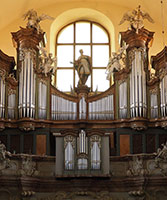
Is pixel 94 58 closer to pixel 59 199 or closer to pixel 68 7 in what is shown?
pixel 68 7

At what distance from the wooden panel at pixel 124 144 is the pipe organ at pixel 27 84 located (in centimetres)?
434

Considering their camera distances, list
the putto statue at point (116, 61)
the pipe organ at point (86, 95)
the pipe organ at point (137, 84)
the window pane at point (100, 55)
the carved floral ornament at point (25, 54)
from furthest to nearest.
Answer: the window pane at point (100, 55), the putto statue at point (116, 61), the carved floral ornament at point (25, 54), the pipe organ at point (86, 95), the pipe organ at point (137, 84)

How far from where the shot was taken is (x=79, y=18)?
30.6 meters

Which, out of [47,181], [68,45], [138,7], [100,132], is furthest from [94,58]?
[47,181]

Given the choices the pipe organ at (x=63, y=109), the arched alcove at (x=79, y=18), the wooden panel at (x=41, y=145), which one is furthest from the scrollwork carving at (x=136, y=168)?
the arched alcove at (x=79, y=18)

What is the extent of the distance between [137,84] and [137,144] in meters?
2.91

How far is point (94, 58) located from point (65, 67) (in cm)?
171

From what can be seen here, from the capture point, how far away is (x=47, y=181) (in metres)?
23.2

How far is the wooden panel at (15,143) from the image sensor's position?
25.1 m

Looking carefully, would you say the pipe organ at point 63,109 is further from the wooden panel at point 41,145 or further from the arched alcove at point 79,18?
the arched alcove at point 79,18

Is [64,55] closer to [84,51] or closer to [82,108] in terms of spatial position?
[84,51]

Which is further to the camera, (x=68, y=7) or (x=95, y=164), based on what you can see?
(x=68, y=7)

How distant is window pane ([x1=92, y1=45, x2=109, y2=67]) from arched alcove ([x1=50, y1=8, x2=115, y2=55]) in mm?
515

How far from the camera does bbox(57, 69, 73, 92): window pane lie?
95.4 ft
